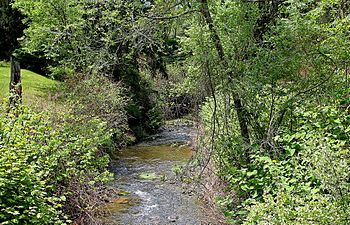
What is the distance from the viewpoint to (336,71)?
5.71 meters

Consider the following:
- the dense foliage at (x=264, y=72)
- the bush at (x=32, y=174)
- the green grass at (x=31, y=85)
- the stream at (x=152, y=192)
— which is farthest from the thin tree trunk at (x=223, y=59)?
the green grass at (x=31, y=85)

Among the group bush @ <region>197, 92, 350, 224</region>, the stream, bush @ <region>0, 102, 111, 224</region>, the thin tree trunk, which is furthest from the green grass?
bush @ <region>197, 92, 350, 224</region>

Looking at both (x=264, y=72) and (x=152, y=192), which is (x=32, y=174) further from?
(x=152, y=192)

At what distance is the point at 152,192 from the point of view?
30.9 ft

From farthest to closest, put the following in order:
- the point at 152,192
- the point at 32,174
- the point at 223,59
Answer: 1. the point at 152,192
2. the point at 223,59
3. the point at 32,174

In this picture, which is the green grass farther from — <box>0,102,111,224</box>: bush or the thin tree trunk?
the thin tree trunk

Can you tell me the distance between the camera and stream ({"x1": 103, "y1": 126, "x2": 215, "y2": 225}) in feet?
24.6

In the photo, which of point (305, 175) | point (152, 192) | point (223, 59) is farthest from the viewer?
point (152, 192)

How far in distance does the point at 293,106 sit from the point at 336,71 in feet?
2.89

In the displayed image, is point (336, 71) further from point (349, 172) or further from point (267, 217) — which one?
point (267, 217)

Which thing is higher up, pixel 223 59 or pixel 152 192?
pixel 223 59

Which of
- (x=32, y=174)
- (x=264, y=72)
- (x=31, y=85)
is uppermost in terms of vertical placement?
(x=264, y=72)

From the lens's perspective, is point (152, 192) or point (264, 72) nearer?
point (264, 72)

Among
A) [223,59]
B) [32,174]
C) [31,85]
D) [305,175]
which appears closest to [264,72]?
[223,59]
